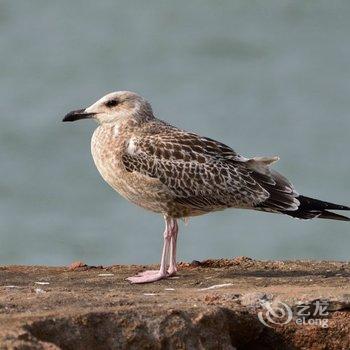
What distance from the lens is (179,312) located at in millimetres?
8008

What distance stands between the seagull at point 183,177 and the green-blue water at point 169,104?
30.1 ft

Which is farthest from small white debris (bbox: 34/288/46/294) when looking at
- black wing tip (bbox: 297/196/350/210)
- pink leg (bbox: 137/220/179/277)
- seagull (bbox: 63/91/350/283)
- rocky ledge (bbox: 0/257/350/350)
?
black wing tip (bbox: 297/196/350/210)

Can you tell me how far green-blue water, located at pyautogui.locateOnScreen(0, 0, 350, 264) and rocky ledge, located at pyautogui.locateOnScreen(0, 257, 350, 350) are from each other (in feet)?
34.2

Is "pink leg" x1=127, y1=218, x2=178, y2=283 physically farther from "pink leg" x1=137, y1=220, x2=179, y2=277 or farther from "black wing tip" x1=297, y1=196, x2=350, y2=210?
"black wing tip" x1=297, y1=196, x2=350, y2=210

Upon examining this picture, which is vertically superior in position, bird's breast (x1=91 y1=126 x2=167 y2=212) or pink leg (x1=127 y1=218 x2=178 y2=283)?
bird's breast (x1=91 y1=126 x2=167 y2=212)

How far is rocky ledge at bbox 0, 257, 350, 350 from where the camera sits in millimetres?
7664

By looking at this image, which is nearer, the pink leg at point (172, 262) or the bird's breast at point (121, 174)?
the pink leg at point (172, 262)

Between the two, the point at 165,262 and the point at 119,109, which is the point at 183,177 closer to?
the point at 165,262

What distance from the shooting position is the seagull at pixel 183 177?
1084cm

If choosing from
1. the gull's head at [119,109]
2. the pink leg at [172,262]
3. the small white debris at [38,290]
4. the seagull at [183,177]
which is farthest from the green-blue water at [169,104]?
the small white debris at [38,290]

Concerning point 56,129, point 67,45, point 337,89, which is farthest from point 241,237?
point 67,45

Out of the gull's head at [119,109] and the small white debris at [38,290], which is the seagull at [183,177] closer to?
the gull's head at [119,109]

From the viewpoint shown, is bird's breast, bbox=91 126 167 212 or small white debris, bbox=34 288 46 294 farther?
bird's breast, bbox=91 126 167 212

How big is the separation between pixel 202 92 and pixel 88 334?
19.7 metres
